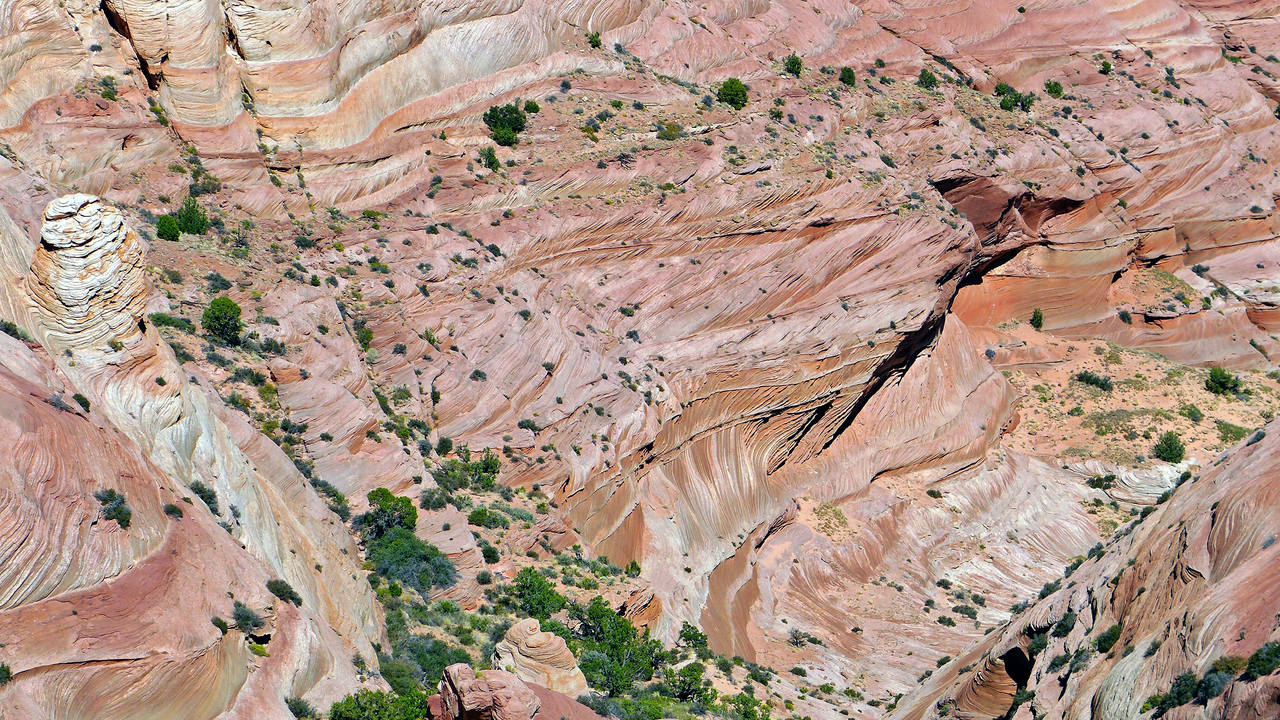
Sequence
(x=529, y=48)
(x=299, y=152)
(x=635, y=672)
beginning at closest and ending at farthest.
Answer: (x=635, y=672), (x=299, y=152), (x=529, y=48)

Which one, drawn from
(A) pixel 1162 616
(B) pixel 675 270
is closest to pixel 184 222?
(B) pixel 675 270

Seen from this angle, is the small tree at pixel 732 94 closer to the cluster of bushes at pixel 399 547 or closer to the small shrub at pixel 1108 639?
the cluster of bushes at pixel 399 547

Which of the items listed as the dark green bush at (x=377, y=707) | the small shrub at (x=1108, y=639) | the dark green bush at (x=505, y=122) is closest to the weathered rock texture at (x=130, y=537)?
the dark green bush at (x=377, y=707)

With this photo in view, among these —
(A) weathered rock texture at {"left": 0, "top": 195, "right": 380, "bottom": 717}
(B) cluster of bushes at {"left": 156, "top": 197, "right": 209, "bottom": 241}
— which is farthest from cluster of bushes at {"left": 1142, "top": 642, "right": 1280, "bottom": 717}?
(B) cluster of bushes at {"left": 156, "top": 197, "right": 209, "bottom": 241}

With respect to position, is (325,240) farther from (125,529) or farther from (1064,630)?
(1064,630)

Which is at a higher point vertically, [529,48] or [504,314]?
[529,48]

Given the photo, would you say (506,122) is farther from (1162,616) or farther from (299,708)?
(1162,616)

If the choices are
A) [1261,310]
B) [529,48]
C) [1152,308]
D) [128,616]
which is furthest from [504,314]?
[1261,310]

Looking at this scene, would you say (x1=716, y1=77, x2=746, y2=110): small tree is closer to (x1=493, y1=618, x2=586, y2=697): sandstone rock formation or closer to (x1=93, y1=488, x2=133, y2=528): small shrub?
(x1=493, y1=618, x2=586, y2=697): sandstone rock formation
